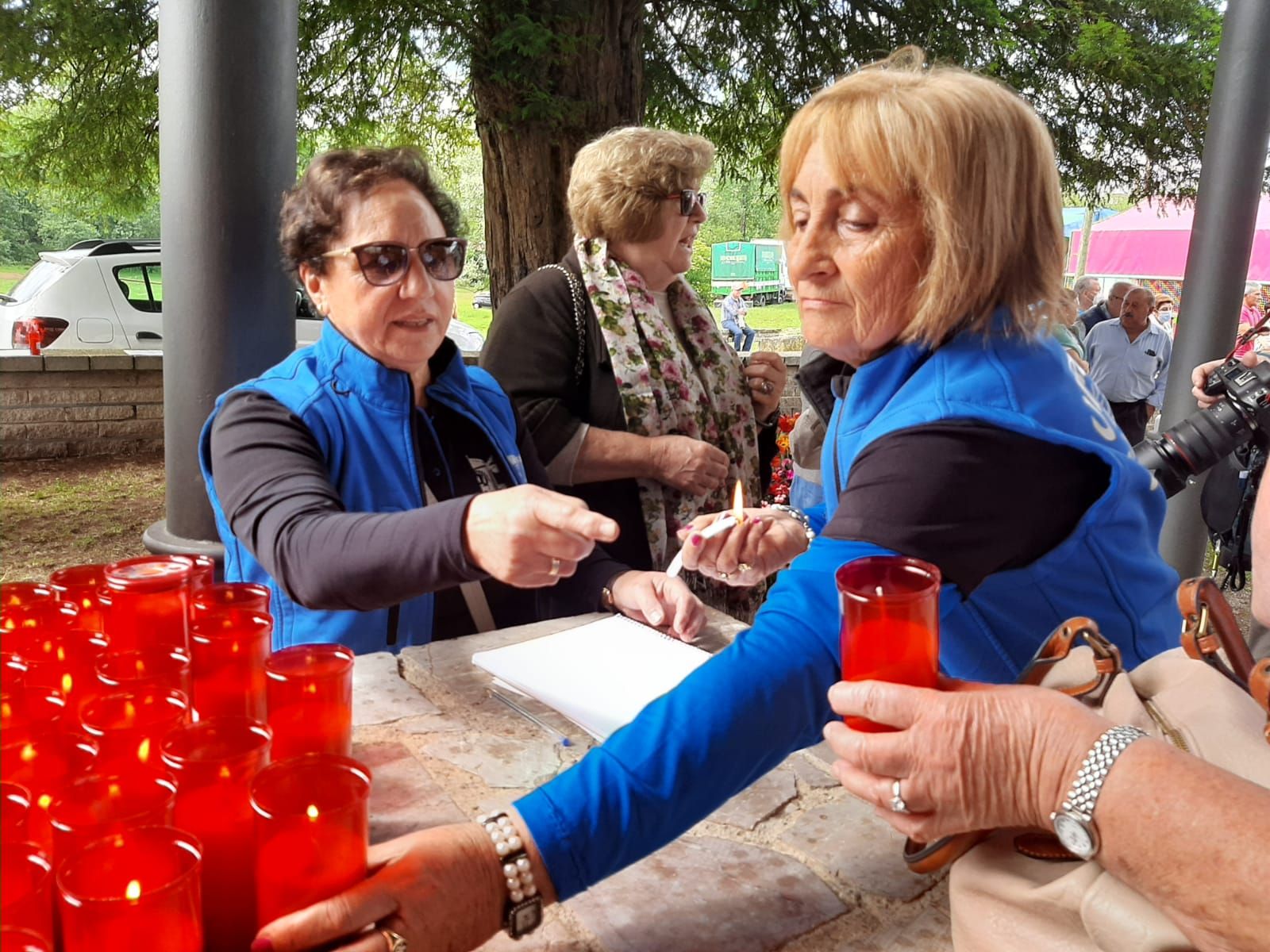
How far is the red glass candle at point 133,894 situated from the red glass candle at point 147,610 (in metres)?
0.37

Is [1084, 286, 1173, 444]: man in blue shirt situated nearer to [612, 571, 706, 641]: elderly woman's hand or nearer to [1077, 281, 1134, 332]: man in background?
[1077, 281, 1134, 332]: man in background

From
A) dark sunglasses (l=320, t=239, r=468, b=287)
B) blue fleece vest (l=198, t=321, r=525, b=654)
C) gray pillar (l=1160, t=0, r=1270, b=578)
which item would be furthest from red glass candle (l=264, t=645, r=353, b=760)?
gray pillar (l=1160, t=0, r=1270, b=578)

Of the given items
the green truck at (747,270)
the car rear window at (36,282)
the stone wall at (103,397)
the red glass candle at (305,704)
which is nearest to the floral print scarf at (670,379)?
the red glass candle at (305,704)

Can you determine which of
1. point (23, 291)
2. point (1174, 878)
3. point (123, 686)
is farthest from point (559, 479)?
point (23, 291)

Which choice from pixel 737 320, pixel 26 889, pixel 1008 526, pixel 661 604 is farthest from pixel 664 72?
pixel 737 320

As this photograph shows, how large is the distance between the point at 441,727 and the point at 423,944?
61 centimetres

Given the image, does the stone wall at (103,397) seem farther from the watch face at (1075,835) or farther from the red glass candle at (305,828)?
the red glass candle at (305,828)

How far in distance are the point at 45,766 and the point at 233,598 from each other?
40cm

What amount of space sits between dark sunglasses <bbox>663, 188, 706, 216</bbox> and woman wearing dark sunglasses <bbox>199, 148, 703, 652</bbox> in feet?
2.70

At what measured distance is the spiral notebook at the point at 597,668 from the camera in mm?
1589

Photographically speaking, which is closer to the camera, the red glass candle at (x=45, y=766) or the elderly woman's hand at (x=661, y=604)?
the red glass candle at (x=45, y=766)

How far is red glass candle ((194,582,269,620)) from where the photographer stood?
1.21m

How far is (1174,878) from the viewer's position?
0.84 meters

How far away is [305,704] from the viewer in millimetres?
1067
